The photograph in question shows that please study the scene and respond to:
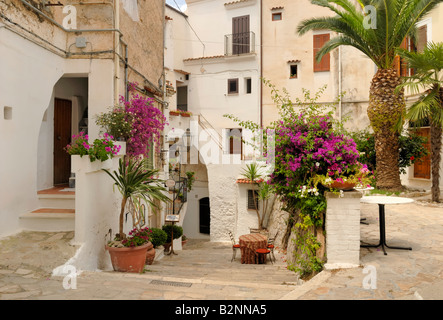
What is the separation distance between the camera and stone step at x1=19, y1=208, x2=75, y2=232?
6.30 metres

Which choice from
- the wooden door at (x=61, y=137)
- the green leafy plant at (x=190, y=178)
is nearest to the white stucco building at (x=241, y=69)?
the green leafy plant at (x=190, y=178)

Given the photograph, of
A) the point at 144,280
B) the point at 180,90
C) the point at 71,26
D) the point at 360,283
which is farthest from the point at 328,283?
the point at 180,90

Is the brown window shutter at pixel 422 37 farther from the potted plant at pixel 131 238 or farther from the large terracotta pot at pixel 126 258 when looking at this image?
the large terracotta pot at pixel 126 258

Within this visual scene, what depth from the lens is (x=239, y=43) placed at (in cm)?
1903

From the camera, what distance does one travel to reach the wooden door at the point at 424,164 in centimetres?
1338

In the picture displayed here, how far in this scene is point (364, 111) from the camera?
651 inches

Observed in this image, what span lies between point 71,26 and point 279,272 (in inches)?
270

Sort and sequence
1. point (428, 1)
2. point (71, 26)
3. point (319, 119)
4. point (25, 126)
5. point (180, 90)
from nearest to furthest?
point (319, 119) → point (25, 126) → point (71, 26) → point (428, 1) → point (180, 90)

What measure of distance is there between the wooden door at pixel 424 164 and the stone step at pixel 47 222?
12.6 m

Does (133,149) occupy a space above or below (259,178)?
above

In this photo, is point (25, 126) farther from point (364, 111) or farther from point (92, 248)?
point (364, 111)

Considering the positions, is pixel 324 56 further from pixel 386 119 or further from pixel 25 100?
pixel 25 100

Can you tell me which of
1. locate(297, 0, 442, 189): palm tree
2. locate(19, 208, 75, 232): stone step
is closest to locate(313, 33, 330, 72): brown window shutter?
locate(297, 0, 442, 189): palm tree

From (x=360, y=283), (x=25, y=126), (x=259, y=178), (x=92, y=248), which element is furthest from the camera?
(x=259, y=178)
